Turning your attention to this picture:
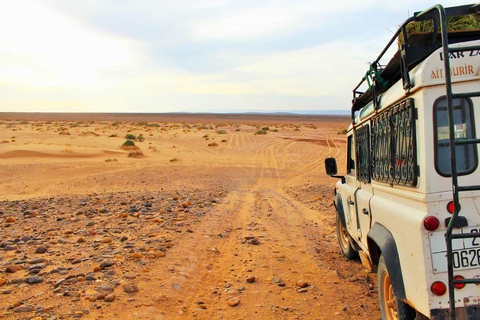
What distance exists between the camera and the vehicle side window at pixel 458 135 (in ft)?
9.43

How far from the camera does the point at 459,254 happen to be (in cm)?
280

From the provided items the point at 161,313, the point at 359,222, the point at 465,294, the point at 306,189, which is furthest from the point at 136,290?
the point at 306,189

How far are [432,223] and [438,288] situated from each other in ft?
1.53

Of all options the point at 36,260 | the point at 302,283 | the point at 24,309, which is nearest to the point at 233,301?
the point at 302,283

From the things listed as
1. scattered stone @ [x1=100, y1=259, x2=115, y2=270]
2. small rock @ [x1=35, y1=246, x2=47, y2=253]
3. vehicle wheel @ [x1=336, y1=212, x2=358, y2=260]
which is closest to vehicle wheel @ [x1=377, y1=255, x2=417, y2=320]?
vehicle wheel @ [x1=336, y1=212, x2=358, y2=260]

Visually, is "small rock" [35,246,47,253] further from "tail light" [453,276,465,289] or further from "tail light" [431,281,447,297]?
"tail light" [453,276,465,289]

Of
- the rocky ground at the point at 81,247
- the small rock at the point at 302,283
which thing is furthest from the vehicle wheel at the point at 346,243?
the rocky ground at the point at 81,247

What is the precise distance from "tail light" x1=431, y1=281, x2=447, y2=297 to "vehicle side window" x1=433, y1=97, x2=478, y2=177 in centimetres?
78

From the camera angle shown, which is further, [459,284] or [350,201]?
[350,201]

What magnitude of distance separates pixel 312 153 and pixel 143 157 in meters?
11.7

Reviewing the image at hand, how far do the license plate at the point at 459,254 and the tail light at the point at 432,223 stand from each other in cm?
6

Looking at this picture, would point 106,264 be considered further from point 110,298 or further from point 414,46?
point 414,46

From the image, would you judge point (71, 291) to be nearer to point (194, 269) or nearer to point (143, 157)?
point (194, 269)

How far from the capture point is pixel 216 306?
186 inches
